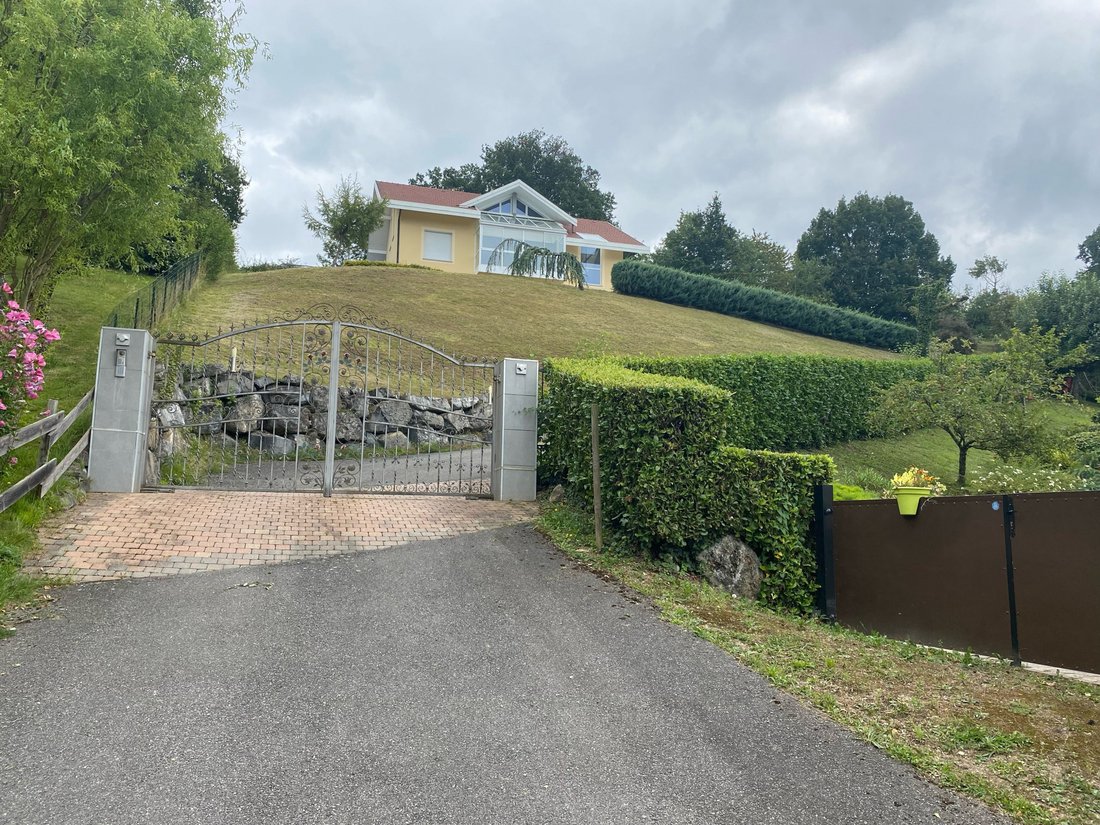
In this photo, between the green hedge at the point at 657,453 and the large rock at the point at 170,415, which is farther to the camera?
the large rock at the point at 170,415

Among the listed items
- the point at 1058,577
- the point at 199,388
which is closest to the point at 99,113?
the point at 199,388

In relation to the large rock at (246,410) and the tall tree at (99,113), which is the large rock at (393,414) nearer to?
the large rock at (246,410)

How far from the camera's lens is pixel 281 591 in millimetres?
6504

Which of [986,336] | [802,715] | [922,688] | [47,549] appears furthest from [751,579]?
[986,336]

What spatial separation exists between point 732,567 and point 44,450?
7412mm

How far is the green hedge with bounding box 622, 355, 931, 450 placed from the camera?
15.4 metres

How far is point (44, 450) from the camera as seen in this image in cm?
826

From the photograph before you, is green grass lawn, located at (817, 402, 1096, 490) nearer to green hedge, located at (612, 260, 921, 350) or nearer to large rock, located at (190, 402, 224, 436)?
large rock, located at (190, 402, 224, 436)

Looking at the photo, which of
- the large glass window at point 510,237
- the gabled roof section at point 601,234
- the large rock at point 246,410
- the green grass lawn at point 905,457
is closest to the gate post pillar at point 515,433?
the large rock at point 246,410

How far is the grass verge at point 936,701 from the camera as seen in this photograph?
150 inches

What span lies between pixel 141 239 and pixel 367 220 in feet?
82.8

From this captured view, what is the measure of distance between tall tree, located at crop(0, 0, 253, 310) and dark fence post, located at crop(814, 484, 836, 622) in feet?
30.8

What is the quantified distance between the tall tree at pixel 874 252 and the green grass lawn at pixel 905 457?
1188 inches

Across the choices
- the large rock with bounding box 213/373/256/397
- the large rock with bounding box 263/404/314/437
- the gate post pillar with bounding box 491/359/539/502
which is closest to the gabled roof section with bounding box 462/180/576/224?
the large rock with bounding box 263/404/314/437
